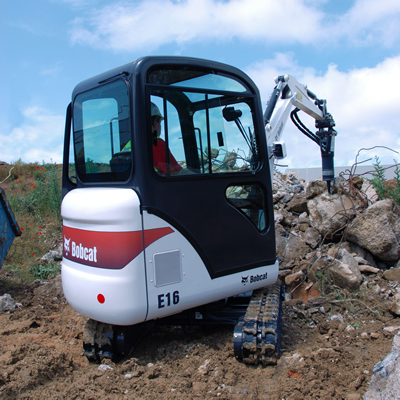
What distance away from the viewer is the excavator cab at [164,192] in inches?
130

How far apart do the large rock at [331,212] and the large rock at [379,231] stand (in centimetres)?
24

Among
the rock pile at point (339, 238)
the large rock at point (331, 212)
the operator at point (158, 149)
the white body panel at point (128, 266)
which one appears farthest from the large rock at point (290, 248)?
the operator at point (158, 149)

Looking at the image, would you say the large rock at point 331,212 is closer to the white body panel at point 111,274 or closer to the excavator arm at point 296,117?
the excavator arm at point 296,117

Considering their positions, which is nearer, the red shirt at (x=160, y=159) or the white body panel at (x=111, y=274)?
the white body panel at (x=111, y=274)

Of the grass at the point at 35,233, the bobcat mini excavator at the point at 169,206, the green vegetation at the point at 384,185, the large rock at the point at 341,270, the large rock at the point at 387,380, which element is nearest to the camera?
the large rock at the point at 387,380

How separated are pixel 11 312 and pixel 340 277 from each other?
4.33m

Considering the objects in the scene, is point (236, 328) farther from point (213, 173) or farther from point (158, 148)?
point (158, 148)

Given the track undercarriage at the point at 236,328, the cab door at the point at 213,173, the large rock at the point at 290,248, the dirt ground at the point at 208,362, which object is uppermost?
the cab door at the point at 213,173

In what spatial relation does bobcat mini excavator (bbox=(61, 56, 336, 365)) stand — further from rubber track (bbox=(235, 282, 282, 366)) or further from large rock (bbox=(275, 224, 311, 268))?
large rock (bbox=(275, 224, 311, 268))

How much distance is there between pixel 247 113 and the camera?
4.09 meters

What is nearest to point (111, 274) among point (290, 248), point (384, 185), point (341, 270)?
point (341, 270)

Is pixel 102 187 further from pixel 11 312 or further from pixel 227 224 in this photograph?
pixel 11 312

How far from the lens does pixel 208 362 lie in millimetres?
3621

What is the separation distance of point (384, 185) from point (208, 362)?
524 centimetres
